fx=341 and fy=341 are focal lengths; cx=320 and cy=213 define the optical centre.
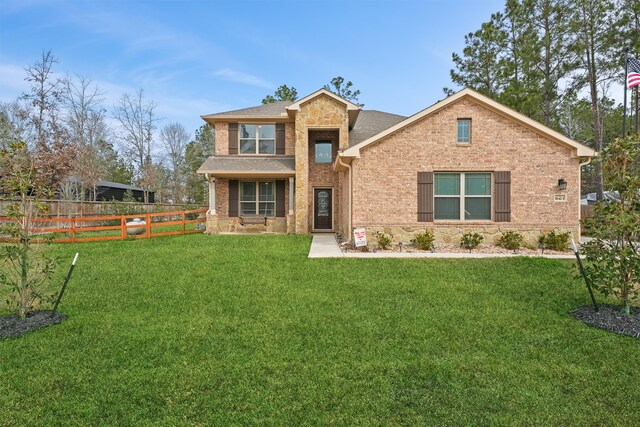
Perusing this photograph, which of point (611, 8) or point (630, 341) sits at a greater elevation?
point (611, 8)

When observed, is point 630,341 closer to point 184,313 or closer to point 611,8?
point 184,313

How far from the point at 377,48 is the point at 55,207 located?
1838 centimetres

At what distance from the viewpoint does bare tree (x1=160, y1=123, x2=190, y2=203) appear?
122 feet

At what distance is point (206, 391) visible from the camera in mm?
3172

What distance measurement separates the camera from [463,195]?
10.9 m

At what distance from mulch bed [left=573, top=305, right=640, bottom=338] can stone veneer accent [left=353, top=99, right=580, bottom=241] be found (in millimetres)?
5619

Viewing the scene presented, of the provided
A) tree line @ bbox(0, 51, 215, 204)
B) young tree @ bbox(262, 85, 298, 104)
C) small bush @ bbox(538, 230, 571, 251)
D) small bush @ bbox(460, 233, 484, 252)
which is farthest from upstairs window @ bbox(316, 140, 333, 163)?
young tree @ bbox(262, 85, 298, 104)

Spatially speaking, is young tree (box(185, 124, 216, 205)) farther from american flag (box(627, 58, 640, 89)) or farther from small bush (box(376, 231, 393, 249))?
american flag (box(627, 58, 640, 89))

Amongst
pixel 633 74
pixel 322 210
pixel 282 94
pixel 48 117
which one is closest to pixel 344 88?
pixel 282 94

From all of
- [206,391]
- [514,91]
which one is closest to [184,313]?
[206,391]

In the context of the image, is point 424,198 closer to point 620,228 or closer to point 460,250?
point 460,250

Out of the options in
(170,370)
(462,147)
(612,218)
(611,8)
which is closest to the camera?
(170,370)

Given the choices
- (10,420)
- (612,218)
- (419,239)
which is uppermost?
(612,218)

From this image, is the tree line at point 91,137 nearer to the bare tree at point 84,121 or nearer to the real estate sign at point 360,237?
the bare tree at point 84,121
